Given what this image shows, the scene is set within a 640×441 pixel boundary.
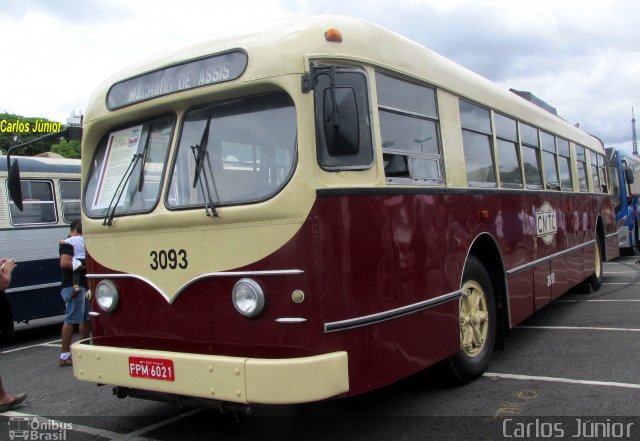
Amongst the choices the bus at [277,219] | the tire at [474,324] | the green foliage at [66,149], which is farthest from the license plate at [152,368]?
the green foliage at [66,149]

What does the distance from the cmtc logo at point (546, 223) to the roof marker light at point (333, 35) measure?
434 cm

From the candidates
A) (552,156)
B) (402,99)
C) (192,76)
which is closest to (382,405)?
(402,99)

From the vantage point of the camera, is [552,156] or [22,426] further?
[552,156]

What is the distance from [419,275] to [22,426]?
3553 millimetres

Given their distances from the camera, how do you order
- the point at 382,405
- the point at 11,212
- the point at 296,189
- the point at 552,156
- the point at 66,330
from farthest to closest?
the point at 11,212, the point at 552,156, the point at 66,330, the point at 382,405, the point at 296,189

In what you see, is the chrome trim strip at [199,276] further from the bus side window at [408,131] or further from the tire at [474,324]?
the tire at [474,324]

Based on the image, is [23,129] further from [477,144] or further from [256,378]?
[256,378]

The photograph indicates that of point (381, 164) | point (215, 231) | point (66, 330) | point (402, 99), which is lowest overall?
point (66, 330)

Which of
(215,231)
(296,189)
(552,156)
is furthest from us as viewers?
(552,156)

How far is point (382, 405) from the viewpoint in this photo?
4.97 m

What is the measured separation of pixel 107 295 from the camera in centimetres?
448

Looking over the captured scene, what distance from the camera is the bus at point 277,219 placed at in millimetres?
3646

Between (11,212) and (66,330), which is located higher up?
(11,212)

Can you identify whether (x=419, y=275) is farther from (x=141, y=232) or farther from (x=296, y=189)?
(x=141, y=232)
